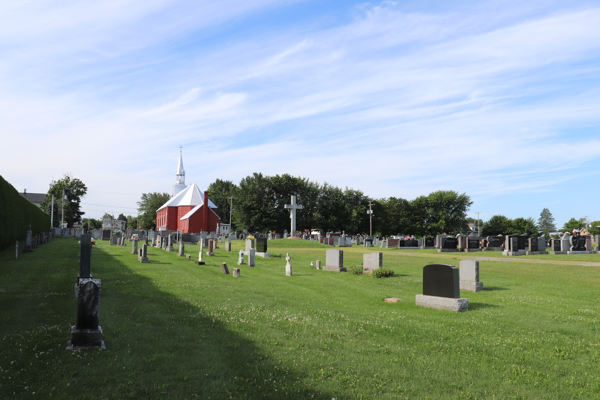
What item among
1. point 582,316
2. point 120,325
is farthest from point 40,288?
point 582,316

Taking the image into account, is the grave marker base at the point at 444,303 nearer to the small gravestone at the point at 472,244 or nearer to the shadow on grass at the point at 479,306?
the shadow on grass at the point at 479,306

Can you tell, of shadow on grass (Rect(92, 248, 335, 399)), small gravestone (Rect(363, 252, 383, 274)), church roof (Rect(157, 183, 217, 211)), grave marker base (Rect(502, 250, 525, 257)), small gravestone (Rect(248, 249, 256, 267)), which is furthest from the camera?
church roof (Rect(157, 183, 217, 211))

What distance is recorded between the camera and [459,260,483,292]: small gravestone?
45.1 ft

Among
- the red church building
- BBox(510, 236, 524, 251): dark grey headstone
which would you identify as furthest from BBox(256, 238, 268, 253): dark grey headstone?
the red church building

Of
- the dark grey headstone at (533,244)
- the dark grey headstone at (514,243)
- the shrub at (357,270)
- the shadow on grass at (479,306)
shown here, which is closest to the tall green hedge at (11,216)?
the shrub at (357,270)

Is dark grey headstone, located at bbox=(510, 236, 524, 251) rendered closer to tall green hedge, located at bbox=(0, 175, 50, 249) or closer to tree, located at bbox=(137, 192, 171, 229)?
tall green hedge, located at bbox=(0, 175, 50, 249)

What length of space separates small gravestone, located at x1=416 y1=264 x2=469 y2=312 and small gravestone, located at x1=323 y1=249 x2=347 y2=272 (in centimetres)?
866

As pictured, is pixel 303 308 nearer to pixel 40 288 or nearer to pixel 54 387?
pixel 54 387

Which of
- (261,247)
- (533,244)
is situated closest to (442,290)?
(261,247)

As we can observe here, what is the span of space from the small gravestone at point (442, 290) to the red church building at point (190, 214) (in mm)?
66793

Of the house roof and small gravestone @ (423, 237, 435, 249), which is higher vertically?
the house roof

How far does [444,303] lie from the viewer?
10.5 metres

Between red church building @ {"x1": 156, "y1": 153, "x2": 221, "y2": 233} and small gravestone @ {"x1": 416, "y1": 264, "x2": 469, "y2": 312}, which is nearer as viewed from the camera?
small gravestone @ {"x1": 416, "y1": 264, "x2": 469, "y2": 312}

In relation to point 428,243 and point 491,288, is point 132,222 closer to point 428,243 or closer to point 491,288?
point 428,243
